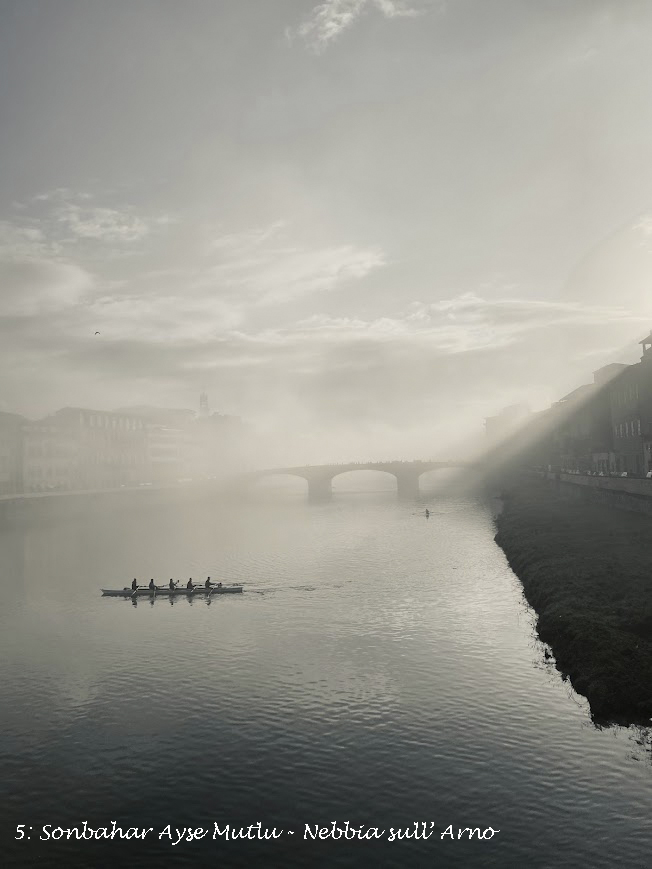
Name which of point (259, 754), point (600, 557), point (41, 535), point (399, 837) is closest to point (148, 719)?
point (259, 754)

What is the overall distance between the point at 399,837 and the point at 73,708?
16.0m

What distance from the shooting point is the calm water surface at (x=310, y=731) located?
61.2 feet

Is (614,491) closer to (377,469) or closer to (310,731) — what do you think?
(310,731)

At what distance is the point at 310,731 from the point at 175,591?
1150 inches

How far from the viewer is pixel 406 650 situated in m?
36.2

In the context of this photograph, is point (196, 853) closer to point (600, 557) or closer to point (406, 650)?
point (406, 650)

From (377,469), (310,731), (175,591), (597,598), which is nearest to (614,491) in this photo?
(597,598)

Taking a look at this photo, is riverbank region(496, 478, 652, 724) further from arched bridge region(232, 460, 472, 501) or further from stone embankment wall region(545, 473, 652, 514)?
arched bridge region(232, 460, 472, 501)

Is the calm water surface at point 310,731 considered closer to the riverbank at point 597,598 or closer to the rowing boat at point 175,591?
the riverbank at point 597,598

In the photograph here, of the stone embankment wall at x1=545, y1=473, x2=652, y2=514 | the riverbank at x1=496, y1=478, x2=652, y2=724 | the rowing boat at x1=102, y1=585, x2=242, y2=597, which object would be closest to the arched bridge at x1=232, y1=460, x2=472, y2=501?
the stone embankment wall at x1=545, y1=473, x2=652, y2=514

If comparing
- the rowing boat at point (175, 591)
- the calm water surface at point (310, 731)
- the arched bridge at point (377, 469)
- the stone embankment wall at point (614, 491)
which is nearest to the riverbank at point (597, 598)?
the stone embankment wall at point (614, 491)

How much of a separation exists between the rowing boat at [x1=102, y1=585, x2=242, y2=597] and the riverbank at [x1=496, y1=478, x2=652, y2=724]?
71.4ft

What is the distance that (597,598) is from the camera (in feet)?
118

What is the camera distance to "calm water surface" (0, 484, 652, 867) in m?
18.6
